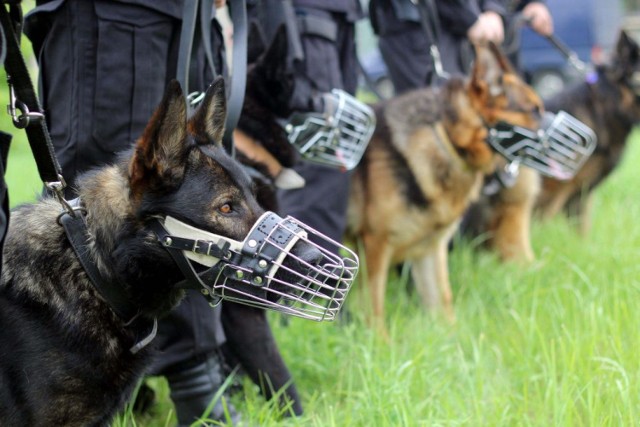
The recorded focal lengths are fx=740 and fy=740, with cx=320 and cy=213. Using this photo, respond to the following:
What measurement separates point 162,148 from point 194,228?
0.69 ft

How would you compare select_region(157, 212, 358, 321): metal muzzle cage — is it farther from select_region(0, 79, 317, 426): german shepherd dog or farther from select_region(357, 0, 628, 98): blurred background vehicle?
select_region(357, 0, 628, 98): blurred background vehicle

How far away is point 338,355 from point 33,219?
5.12 ft

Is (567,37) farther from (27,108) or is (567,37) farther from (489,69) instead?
(27,108)

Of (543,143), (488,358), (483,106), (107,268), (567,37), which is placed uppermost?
(107,268)

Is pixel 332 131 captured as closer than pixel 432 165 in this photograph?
Yes

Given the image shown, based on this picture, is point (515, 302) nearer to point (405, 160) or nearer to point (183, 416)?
point (405, 160)

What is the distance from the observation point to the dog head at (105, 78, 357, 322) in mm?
1799

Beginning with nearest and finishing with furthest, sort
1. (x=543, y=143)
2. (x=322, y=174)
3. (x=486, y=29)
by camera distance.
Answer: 1. (x=322, y=174)
2. (x=543, y=143)
3. (x=486, y=29)

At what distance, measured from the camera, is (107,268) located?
1.91 meters

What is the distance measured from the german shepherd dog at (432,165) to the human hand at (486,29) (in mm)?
312

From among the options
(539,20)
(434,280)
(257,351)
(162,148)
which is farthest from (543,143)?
(162,148)

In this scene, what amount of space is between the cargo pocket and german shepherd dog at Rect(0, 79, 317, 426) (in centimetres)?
31

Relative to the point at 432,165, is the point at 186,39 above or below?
above

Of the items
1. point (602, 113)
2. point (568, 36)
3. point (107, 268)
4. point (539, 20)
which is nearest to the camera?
point (107, 268)
